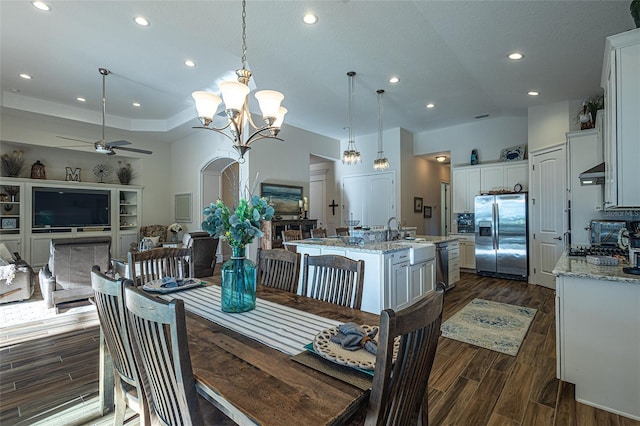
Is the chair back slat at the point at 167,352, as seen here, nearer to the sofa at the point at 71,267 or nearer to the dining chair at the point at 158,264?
the dining chair at the point at 158,264

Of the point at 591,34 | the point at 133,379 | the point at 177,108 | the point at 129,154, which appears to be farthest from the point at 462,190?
the point at 129,154

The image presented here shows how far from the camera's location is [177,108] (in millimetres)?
6223

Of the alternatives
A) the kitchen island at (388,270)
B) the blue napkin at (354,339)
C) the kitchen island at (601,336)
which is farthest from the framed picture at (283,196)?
the blue napkin at (354,339)

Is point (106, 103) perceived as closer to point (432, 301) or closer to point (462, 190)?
point (432, 301)

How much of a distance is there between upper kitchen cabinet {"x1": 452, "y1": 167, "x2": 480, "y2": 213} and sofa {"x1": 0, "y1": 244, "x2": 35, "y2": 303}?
7618mm

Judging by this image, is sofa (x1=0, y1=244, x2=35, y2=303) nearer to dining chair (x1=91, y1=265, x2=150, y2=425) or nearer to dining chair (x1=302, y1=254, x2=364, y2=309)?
dining chair (x1=91, y1=265, x2=150, y2=425)

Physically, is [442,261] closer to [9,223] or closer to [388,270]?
[388,270]

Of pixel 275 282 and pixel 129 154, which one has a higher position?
pixel 129 154

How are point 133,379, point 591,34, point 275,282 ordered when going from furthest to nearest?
point 591,34 < point 275,282 < point 133,379

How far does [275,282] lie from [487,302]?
354 cm

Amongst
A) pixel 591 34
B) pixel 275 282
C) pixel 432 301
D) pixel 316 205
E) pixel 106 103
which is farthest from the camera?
pixel 316 205

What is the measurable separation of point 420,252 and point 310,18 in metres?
2.88

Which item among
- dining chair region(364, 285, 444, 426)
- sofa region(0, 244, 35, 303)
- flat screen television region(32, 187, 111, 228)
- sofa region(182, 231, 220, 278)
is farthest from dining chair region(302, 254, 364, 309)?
flat screen television region(32, 187, 111, 228)

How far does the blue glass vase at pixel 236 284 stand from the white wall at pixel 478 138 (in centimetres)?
647
